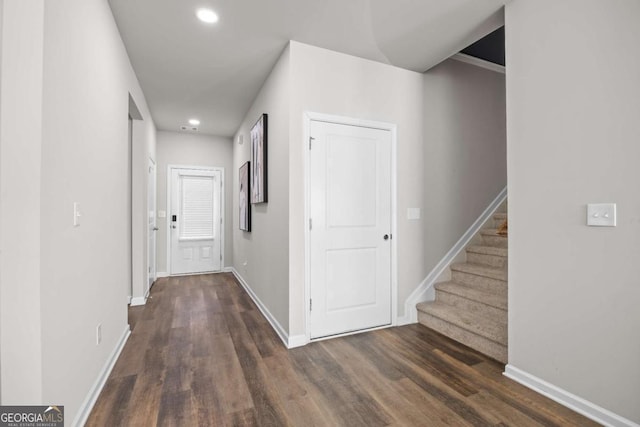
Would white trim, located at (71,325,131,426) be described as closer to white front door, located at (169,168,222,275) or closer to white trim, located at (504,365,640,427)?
white trim, located at (504,365,640,427)

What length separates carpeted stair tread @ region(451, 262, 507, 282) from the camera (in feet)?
9.10

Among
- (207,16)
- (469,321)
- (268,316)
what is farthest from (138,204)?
(469,321)

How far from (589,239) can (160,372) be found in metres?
2.89

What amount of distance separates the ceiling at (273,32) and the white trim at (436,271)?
5.87ft

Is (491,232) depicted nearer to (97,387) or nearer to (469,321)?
(469,321)

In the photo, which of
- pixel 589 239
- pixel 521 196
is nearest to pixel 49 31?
pixel 521 196

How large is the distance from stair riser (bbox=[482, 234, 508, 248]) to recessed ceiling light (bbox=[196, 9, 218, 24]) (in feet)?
10.9

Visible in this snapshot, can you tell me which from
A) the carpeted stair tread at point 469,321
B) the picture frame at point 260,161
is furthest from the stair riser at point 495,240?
the picture frame at point 260,161

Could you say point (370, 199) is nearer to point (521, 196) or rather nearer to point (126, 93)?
point (521, 196)

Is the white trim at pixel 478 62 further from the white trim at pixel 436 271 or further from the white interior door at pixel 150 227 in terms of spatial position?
the white interior door at pixel 150 227

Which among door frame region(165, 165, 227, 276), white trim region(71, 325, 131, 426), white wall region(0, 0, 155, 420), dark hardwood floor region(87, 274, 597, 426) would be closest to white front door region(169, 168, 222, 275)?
door frame region(165, 165, 227, 276)

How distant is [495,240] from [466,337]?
121 cm

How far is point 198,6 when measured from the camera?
7.13 ft

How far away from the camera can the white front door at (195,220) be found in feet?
18.0
